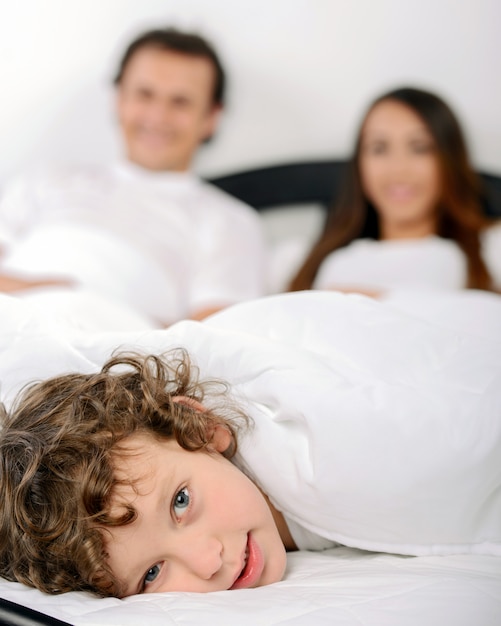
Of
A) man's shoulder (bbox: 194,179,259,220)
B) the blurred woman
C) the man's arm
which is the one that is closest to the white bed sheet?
the man's arm

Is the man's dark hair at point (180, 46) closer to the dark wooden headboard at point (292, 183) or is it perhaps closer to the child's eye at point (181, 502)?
Answer: the dark wooden headboard at point (292, 183)

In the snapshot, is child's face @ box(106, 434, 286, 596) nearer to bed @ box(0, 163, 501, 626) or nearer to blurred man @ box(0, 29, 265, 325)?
bed @ box(0, 163, 501, 626)

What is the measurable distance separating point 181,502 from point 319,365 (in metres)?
0.24

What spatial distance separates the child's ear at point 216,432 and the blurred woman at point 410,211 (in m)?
0.94

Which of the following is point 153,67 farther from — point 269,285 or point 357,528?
point 357,528

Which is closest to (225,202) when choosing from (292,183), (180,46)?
(292,183)

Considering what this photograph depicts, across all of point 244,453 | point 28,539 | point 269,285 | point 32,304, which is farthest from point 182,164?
point 28,539

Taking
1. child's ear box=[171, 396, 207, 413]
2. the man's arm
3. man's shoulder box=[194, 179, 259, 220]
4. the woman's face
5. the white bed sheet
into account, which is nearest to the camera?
the white bed sheet

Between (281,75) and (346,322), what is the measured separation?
1296mm

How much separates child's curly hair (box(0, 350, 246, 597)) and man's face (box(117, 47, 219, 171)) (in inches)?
53.2

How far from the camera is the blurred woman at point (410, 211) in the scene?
176 cm

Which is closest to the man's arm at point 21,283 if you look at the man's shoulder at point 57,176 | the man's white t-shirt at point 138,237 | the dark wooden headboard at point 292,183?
the man's white t-shirt at point 138,237

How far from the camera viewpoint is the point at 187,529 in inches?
29.1

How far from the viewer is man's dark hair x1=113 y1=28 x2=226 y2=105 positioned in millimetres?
2057
